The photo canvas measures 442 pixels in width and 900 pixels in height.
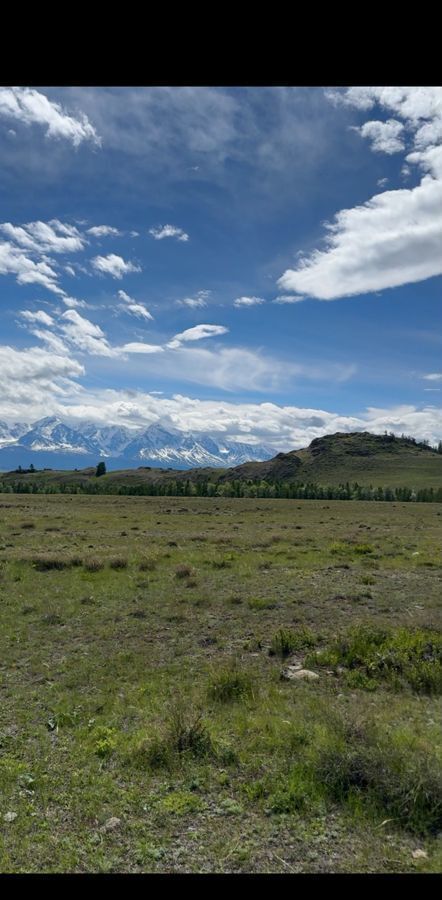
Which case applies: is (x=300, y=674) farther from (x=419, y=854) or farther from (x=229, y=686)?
(x=419, y=854)

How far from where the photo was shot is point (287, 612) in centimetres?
1536

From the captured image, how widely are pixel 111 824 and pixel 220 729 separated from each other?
2708 millimetres

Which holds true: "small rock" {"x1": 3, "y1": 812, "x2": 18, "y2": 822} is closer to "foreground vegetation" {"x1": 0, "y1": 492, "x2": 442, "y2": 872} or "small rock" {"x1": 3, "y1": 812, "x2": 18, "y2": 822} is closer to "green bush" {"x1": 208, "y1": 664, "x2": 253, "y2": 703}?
"foreground vegetation" {"x1": 0, "y1": 492, "x2": 442, "y2": 872}

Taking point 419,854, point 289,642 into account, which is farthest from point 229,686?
point 419,854

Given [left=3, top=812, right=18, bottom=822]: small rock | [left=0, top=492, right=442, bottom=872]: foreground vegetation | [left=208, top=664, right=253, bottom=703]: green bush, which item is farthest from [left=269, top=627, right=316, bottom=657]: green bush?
[left=3, top=812, right=18, bottom=822]: small rock

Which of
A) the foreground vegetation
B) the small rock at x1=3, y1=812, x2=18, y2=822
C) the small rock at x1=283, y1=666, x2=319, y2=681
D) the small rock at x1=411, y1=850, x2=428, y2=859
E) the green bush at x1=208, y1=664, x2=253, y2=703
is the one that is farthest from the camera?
the small rock at x1=283, y1=666, x2=319, y2=681

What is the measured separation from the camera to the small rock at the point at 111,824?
5645mm

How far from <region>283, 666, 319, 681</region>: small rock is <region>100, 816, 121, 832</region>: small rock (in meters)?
5.31

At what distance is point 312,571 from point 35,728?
16.0m

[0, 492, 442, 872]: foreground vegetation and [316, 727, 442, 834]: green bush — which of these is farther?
[316, 727, 442, 834]: green bush

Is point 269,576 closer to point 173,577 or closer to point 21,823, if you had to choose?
point 173,577

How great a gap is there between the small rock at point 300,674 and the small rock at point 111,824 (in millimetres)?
5307

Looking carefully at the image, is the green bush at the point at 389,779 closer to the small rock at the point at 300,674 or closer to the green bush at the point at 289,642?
the small rock at the point at 300,674

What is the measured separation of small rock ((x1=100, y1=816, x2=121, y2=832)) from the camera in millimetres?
5645
